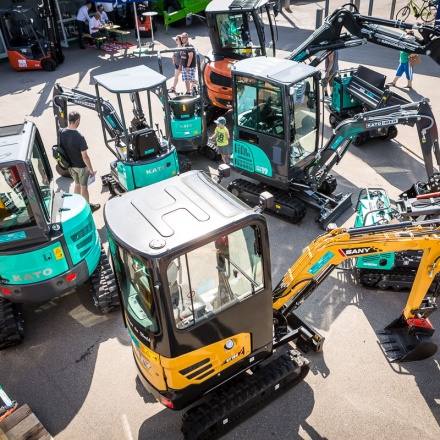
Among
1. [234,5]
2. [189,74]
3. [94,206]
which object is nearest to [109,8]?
[189,74]

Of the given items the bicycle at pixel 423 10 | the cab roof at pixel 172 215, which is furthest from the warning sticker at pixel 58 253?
the bicycle at pixel 423 10

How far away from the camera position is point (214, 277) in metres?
4.41

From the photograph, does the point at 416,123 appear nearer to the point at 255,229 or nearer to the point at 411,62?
the point at 255,229

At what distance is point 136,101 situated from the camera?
9.07m

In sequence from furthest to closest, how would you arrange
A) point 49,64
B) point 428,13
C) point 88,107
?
→ point 428,13, point 49,64, point 88,107

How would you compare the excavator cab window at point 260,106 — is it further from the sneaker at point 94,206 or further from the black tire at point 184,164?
the sneaker at point 94,206

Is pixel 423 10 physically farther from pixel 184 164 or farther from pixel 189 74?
pixel 184 164

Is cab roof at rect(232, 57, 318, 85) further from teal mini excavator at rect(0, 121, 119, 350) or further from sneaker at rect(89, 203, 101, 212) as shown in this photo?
sneaker at rect(89, 203, 101, 212)

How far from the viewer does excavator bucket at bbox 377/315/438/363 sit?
228 inches

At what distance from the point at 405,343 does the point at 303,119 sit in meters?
4.00

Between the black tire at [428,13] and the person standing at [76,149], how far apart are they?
17.7 m

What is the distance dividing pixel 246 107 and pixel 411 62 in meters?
7.51

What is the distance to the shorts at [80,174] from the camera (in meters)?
8.35

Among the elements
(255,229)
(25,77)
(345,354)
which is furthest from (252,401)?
(25,77)
